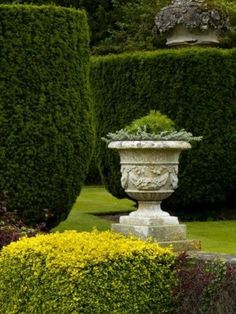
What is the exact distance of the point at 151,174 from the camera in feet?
30.9

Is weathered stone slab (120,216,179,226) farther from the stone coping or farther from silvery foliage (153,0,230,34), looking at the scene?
silvery foliage (153,0,230,34)

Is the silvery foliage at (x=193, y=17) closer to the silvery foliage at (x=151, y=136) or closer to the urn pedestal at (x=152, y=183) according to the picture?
the silvery foliage at (x=151, y=136)

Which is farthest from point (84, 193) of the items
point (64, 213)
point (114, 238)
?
point (114, 238)

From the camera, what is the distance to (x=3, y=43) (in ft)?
37.6

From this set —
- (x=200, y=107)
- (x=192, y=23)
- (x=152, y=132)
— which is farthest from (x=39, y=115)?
(x=192, y=23)

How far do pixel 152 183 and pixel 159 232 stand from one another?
536mm

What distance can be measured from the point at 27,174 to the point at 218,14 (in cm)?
609

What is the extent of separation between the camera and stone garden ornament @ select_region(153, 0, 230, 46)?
15493 millimetres

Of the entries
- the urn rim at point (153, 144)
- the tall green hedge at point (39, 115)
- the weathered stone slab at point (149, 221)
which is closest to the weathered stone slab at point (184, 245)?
the weathered stone slab at point (149, 221)

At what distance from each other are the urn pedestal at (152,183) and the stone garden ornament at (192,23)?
6409mm

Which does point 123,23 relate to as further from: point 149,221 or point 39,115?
point 149,221

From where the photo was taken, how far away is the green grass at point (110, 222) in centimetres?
1190

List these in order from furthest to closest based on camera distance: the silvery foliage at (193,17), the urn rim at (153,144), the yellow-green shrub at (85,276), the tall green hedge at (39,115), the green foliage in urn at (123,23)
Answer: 1. the green foliage in urn at (123,23)
2. the silvery foliage at (193,17)
3. the tall green hedge at (39,115)
4. the urn rim at (153,144)
5. the yellow-green shrub at (85,276)

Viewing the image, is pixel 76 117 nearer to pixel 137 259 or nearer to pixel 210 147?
pixel 210 147
